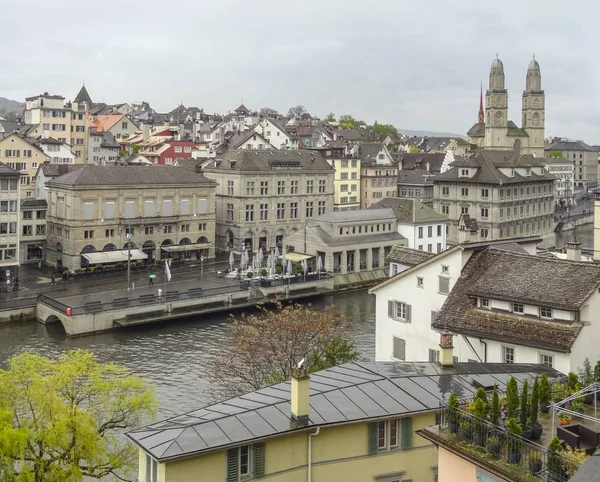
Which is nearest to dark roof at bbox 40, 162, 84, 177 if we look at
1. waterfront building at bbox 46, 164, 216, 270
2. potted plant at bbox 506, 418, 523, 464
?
waterfront building at bbox 46, 164, 216, 270

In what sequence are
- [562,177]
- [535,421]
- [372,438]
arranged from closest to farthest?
1. [535,421]
2. [372,438]
3. [562,177]

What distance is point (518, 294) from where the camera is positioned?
3016 centimetres

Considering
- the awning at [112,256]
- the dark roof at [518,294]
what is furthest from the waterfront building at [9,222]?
the dark roof at [518,294]

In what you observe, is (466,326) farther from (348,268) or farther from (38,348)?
(348,268)

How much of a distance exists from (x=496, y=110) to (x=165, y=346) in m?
118

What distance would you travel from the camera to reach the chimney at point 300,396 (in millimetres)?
19000

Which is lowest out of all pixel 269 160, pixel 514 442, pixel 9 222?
pixel 514 442

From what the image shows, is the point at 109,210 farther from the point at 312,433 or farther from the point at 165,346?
the point at 312,433

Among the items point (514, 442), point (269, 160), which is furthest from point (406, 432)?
point (269, 160)

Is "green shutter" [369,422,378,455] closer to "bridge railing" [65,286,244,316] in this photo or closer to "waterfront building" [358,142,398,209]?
"bridge railing" [65,286,244,316]

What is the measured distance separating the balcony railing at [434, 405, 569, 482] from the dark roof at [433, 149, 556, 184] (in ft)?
266

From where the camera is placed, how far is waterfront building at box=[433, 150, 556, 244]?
307ft

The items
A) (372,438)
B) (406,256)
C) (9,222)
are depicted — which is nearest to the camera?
(372,438)

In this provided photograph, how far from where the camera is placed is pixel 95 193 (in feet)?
242
